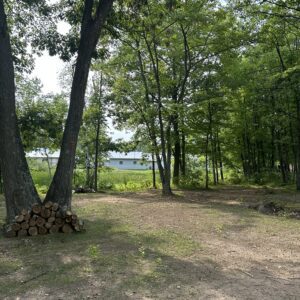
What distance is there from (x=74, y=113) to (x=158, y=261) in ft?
11.4

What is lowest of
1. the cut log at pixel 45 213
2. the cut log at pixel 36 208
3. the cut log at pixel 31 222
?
the cut log at pixel 31 222

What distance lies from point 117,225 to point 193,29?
9.98 m

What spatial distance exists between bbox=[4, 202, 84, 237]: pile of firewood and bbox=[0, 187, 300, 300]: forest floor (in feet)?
0.72

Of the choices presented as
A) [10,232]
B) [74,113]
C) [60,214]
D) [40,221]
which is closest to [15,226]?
[10,232]

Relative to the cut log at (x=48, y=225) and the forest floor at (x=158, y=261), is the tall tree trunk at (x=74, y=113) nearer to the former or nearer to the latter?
the cut log at (x=48, y=225)

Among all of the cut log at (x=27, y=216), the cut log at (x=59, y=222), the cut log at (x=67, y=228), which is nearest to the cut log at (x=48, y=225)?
the cut log at (x=59, y=222)

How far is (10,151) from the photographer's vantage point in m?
6.68

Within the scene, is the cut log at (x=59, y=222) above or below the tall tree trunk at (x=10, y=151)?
below

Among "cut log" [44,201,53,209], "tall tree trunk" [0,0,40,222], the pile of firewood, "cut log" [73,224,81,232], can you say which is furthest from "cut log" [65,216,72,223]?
"tall tree trunk" [0,0,40,222]

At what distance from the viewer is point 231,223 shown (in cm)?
816

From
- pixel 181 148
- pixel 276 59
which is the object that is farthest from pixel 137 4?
pixel 181 148

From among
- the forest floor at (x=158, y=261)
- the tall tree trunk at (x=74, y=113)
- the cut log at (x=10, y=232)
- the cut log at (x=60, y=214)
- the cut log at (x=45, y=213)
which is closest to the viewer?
the forest floor at (x=158, y=261)

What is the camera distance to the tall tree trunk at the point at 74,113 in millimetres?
7023

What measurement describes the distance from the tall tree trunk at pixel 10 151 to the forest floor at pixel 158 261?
713mm
